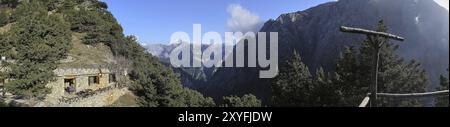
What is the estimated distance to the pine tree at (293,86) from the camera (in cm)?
4209

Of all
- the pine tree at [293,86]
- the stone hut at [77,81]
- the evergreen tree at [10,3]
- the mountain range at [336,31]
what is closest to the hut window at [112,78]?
the stone hut at [77,81]

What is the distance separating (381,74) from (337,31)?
284 ft

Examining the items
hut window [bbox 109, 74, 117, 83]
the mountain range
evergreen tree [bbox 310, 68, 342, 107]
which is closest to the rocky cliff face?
the mountain range

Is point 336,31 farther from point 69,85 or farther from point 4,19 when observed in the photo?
point 69,85

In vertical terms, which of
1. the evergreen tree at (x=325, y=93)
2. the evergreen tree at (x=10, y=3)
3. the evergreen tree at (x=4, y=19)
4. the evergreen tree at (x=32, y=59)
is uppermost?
the evergreen tree at (x=10, y=3)

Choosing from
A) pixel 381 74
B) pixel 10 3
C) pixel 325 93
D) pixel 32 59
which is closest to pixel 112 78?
pixel 32 59

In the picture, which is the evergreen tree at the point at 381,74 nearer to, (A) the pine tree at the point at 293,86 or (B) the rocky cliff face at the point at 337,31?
(A) the pine tree at the point at 293,86

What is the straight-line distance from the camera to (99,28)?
204ft

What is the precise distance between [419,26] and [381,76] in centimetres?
8793

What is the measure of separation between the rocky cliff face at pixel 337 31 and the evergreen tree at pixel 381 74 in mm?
57944

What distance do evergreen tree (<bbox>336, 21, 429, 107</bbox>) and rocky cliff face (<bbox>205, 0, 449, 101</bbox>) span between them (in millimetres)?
57944

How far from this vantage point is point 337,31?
375ft
